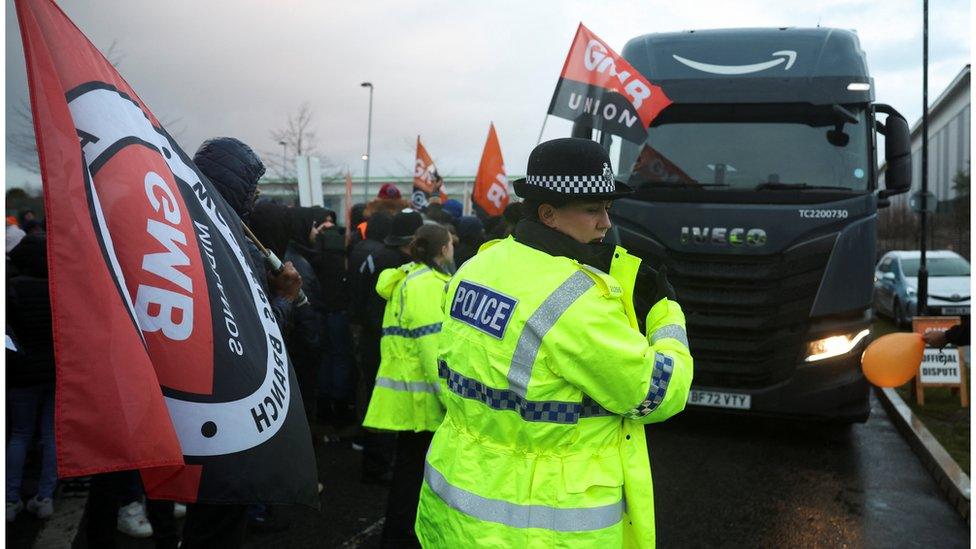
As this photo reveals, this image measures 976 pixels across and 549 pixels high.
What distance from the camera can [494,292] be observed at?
7.42ft

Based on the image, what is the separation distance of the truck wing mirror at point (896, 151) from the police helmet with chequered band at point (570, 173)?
16.2 feet

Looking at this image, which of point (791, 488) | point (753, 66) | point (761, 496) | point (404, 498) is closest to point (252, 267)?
point (404, 498)

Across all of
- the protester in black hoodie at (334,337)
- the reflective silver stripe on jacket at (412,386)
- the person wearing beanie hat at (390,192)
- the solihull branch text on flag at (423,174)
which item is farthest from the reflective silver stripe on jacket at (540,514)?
the solihull branch text on flag at (423,174)

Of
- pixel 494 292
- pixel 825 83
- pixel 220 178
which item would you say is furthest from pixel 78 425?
pixel 825 83

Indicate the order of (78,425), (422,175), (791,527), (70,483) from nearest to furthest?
(78,425) < (791,527) < (70,483) < (422,175)

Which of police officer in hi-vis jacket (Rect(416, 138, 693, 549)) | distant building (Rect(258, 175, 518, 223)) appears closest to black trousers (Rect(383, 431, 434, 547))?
police officer in hi-vis jacket (Rect(416, 138, 693, 549))

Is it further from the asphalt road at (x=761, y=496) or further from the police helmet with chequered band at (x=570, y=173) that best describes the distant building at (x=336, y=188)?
the police helmet with chequered band at (x=570, y=173)

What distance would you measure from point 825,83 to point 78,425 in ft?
19.9

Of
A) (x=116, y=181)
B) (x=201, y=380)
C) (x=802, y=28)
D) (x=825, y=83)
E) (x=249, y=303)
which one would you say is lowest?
(x=201, y=380)

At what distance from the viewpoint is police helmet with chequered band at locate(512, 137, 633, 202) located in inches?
90.5

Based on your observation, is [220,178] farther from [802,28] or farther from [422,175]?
[422,175]

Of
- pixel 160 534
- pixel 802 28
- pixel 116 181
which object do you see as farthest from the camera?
pixel 802 28

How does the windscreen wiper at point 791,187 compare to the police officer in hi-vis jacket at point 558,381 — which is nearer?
the police officer in hi-vis jacket at point 558,381

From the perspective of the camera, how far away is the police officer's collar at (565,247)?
226cm
